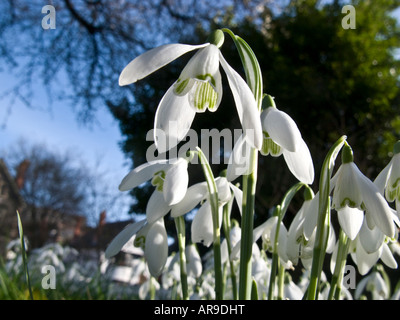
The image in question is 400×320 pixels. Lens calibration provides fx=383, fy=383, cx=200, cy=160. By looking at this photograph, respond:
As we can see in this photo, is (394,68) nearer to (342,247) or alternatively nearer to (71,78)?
(71,78)

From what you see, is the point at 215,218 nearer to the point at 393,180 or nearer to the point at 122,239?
the point at 122,239

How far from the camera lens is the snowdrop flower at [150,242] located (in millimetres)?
668

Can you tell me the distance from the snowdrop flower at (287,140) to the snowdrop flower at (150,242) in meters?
0.24

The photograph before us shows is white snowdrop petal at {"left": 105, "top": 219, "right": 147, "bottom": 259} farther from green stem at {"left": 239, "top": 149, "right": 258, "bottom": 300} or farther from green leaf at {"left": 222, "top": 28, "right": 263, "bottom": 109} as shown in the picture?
green leaf at {"left": 222, "top": 28, "right": 263, "bottom": 109}

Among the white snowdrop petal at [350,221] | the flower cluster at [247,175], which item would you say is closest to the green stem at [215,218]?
the flower cluster at [247,175]

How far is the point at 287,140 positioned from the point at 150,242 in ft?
1.01

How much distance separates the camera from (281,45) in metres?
4.96

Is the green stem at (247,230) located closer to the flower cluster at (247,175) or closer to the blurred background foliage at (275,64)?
the flower cluster at (247,175)

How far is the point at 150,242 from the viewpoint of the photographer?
0.67 m

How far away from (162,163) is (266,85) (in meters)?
3.91

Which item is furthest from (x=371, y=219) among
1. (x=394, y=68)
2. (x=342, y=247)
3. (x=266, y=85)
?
(x=394, y=68)

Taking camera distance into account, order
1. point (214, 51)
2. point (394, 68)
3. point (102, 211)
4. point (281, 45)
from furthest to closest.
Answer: point (102, 211) < point (281, 45) < point (394, 68) < point (214, 51)

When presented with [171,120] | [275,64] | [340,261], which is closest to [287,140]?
[171,120]

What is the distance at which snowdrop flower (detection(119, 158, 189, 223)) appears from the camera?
1.90 feet
